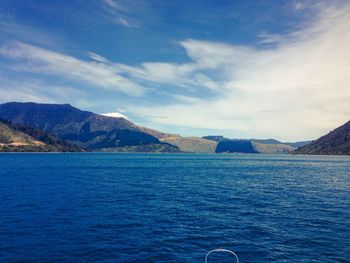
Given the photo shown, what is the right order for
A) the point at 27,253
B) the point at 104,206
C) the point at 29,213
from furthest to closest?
the point at 104,206 < the point at 29,213 < the point at 27,253

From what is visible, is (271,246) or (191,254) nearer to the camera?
(191,254)

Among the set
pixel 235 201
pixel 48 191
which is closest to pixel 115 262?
pixel 235 201

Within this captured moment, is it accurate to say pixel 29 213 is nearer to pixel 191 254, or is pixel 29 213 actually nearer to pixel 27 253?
pixel 27 253

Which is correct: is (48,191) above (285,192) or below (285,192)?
below

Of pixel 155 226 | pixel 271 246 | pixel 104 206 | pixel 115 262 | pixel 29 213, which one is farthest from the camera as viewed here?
pixel 104 206

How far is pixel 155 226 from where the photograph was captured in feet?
177

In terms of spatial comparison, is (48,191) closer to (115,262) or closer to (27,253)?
(27,253)

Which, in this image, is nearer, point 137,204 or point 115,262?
point 115,262

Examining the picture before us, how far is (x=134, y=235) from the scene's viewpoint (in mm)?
48281

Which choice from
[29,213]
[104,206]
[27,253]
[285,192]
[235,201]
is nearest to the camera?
[27,253]

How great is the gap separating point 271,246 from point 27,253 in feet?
114

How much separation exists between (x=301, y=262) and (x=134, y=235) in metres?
25.6

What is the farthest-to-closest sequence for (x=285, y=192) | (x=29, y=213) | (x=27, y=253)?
(x=285, y=192), (x=29, y=213), (x=27, y=253)

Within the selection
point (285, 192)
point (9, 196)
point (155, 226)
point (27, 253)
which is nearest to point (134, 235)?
point (155, 226)
